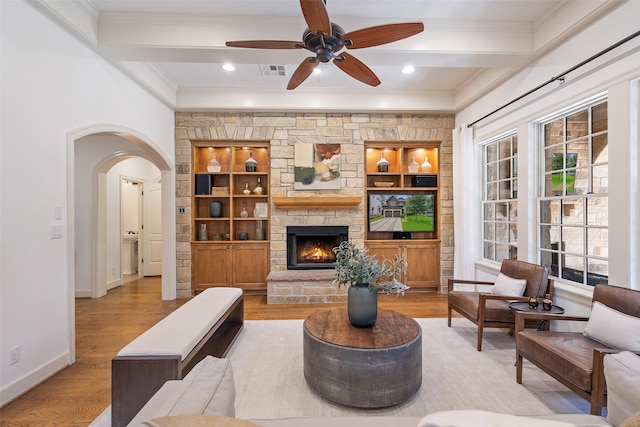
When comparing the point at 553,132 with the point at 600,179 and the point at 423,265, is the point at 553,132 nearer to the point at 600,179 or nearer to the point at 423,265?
the point at 600,179

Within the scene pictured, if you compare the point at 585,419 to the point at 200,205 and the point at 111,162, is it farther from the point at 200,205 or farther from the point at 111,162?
the point at 111,162

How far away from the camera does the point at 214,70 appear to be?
423 cm

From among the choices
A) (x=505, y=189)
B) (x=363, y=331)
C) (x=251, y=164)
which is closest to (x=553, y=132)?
(x=505, y=189)

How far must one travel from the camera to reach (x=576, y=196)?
3.06 metres

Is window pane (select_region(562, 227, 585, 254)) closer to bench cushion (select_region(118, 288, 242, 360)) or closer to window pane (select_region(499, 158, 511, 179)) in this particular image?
window pane (select_region(499, 158, 511, 179))

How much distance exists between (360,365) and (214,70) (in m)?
4.12

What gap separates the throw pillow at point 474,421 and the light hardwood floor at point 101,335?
241 centimetres

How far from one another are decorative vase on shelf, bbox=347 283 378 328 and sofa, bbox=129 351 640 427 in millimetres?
1076

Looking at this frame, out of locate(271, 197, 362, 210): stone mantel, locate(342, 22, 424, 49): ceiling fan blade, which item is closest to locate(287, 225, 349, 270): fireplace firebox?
locate(271, 197, 362, 210): stone mantel

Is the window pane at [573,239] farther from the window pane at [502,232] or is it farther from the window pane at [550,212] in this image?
the window pane at [502,232]

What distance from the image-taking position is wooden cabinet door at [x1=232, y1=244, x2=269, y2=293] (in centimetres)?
524

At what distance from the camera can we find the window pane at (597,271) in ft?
9.06

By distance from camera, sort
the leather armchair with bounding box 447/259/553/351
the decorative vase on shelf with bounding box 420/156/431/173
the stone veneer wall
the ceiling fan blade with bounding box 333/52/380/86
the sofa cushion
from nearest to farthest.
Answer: the sofa cushion → the ceiling fan blade with bounding box 333/52/380/86 → the leather armchair with bounding box 447/259/553/351 → the stone veneer wall → the decorative vase on shelf with bounding box 420/156/431/173

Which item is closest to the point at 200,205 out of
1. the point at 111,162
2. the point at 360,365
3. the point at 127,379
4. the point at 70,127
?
the point at 111,162
